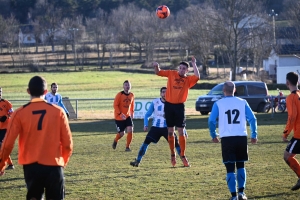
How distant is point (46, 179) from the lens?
21.2 feet

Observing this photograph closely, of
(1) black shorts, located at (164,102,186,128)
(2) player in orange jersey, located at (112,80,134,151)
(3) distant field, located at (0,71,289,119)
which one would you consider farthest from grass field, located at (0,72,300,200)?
(3) distant field, located at (0,71,289,119)

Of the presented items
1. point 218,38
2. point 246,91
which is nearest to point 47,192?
point 246,91

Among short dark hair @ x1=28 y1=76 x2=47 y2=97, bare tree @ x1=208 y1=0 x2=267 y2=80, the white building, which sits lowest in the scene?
the white building

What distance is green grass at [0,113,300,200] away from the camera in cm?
984

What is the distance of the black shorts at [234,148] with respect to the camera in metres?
8.80

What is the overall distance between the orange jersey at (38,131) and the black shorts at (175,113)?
6.02m

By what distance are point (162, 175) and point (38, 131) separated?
566 centimetres

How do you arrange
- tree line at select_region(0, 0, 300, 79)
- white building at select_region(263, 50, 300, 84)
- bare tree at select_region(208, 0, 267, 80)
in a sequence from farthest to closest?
tree line at select_region(0, 0, 300, 79) < white building at select_region(263, 50, 300, 84) < bare tree at select_region(208, 0, 267, 80)

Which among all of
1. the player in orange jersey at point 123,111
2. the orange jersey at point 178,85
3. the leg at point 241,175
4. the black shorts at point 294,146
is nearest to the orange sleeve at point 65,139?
the leg at point 241,175

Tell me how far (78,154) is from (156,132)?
12.4 ft

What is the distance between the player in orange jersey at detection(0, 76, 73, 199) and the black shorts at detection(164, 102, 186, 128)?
6.02 metres

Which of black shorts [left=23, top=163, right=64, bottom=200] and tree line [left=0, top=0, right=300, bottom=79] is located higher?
tree line [left=0, top=0, right=300, bottom=79]

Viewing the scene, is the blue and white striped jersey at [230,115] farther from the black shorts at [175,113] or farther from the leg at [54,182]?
the black shorts at [175,113]

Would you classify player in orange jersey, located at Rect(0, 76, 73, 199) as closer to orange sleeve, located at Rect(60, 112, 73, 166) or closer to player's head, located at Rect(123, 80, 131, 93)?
orange sleeve, located at Rect(60, 112, 73, 166)
